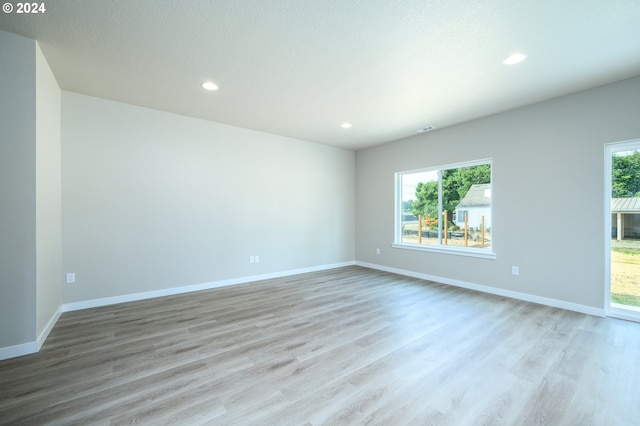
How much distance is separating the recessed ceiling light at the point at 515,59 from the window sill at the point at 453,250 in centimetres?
272

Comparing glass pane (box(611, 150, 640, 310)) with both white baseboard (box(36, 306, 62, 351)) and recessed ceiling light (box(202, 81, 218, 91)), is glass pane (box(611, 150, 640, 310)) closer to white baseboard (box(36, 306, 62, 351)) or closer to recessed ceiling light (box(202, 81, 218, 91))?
recessed ceiling light (box(202, 81, 218, 91))

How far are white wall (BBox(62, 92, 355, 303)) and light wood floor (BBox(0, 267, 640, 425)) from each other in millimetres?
693

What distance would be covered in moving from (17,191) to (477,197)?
18.8ft

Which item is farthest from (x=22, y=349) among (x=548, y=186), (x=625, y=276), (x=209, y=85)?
(x=625, y=276)

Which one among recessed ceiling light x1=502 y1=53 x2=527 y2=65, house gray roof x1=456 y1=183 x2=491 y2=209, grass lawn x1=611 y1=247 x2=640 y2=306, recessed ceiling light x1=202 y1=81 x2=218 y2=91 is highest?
recessed ceiling light x1=202 y1=81 x2=218 y2=91

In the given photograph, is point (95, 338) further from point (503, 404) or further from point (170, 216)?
point (503, 404)

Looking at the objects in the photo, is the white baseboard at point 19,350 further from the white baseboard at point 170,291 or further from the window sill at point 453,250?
the window sill at point 453,250

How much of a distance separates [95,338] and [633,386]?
4.59 meters

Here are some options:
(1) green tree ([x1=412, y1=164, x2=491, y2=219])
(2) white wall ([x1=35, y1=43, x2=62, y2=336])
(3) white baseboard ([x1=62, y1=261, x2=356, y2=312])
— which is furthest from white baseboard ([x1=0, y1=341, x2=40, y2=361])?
(1) green tree ([x1=412, y1=164, x2=491, y2=219])

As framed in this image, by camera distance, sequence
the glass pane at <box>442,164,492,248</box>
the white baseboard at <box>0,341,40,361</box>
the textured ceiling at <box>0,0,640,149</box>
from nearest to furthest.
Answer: the textured ceiling at <box>0,0,640,149</box>
the white baseboard at <box>0,341,40,361</box>
the glass pane at <box>442,164,492,248</box>

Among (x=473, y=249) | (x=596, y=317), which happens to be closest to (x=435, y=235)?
(x=473, y=249)

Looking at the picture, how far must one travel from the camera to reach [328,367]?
2.14 meters

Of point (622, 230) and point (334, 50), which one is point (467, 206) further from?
point (334, 50)

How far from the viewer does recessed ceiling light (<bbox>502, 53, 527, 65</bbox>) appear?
2.51 meters
